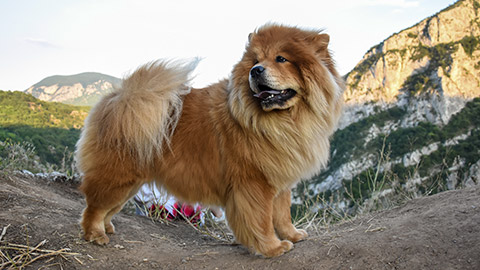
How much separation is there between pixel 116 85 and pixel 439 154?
5916 centimetres

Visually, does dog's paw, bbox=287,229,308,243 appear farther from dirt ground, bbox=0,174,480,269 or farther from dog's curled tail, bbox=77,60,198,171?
dog's curled tail, bbox=77,60,198,171

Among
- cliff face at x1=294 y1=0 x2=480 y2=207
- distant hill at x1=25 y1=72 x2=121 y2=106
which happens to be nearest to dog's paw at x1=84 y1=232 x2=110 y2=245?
cliff face at x1=294 y1=0 x2=480 y2=207

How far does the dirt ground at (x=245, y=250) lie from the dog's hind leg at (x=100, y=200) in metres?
0.12

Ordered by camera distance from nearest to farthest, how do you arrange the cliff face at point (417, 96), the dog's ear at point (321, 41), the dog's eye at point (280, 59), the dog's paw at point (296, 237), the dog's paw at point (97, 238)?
the dog's eye at point (280, 59) → the dog's ear at point (321, 41) → the dog's paw at point (97, 238) → the dog's paw at point (296, 237) → the cliff face at point (417, 96)

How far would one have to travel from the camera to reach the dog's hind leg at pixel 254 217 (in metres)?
3.11

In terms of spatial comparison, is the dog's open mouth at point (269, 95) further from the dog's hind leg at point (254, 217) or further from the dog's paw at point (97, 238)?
the dog's paw at point (97, 238)

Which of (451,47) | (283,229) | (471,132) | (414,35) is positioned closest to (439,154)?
(471,132)

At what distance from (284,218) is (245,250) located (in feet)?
1.72

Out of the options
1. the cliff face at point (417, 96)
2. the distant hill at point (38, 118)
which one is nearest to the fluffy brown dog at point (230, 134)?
the distant hill at point (38, 118)

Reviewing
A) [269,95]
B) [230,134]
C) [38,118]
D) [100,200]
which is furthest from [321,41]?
[38,118]

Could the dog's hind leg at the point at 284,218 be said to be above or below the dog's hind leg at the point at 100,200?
below

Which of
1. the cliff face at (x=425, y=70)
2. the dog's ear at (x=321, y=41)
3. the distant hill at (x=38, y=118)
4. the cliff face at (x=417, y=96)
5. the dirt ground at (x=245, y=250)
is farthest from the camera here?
the cliff face at (x=425, y=70)

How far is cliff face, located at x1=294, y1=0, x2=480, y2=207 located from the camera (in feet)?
193

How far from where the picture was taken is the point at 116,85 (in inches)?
142
